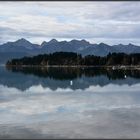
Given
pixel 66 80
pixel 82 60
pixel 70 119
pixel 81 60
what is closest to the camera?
pixel 70 119

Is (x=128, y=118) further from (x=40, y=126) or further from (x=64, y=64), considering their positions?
(x=64, y=64)

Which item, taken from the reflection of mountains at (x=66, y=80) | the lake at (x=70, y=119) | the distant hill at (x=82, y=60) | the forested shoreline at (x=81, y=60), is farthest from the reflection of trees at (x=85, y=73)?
the lake at (x=70, y=119)

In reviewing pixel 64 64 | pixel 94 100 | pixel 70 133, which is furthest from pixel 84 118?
pixel 64 64

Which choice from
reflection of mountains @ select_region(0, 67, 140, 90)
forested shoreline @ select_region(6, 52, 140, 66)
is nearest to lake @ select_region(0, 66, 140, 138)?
reflection of mountains @ select_region(0, 67, 140, 90)

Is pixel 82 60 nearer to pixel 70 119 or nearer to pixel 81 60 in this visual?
pixel 81 60

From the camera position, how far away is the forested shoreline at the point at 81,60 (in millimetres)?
139625

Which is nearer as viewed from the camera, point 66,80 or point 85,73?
point 66,80

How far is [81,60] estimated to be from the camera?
149 meters

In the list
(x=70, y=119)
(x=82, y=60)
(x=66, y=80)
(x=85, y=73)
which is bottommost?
(x=85, y=73)

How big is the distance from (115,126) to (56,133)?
326 centimetres

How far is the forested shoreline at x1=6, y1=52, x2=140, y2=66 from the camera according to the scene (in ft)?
458


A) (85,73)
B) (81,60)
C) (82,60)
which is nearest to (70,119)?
(85,73)

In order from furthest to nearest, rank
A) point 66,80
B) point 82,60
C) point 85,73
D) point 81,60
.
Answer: point 82,60
point 81,60
point 85,73
point 66,80

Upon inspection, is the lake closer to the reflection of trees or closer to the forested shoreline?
the reflection of trees
